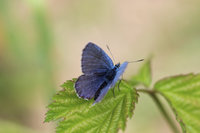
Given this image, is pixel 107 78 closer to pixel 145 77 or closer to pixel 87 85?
pixel 87 85

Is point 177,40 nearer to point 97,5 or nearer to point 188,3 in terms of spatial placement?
point 188,3

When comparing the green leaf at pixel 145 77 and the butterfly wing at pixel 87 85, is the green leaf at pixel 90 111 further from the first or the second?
the green leaf at pixel 145 77

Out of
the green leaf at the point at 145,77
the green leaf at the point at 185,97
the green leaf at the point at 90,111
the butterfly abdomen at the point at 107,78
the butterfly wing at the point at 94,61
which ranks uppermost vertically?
the butterfly wing at the point at 94,61

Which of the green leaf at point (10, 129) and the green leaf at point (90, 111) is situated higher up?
the green leaf at point (90, 111)

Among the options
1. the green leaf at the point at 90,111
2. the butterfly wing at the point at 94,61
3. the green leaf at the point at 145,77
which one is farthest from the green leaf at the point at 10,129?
the butterfly wing at the point at 94,61

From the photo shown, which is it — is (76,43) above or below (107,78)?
above

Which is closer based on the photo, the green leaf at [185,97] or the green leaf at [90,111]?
the green leaf at [90,111]

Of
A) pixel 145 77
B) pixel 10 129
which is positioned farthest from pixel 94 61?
pixel 10 129

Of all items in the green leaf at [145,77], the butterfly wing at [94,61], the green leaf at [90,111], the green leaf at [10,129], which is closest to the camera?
the green leaf at [90,111]
